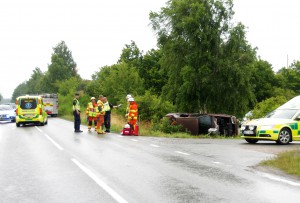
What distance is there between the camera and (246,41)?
46812 mm

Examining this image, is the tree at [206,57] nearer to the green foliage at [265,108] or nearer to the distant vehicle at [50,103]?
the green foliage at [265,108]

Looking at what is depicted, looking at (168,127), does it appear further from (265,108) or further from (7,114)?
(7,114)

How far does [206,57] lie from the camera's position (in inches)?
1769

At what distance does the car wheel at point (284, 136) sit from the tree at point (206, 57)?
27198 millimetres

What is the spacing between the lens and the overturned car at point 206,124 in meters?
21.6

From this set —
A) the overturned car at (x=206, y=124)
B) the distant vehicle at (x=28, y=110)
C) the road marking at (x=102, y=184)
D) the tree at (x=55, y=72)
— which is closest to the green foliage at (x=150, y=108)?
the distant vehicle at (x=28, y=110)

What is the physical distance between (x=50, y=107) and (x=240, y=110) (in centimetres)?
2248

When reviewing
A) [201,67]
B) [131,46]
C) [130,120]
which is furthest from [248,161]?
[131,46]

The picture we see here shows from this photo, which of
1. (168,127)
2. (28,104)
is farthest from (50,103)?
(168,127)

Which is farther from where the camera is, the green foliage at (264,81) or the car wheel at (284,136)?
the green foliage at (264,81)

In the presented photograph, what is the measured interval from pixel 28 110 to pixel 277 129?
18.2 metres

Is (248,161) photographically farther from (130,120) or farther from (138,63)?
(138,63)

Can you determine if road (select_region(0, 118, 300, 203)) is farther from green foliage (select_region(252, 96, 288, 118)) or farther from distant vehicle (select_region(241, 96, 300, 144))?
green foliage (select_region(252, 96, 288, 118))

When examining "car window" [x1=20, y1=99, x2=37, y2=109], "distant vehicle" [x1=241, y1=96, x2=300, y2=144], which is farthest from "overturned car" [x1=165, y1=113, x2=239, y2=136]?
"car window" [x1=20, y1=99, x2=37, y2=109]
